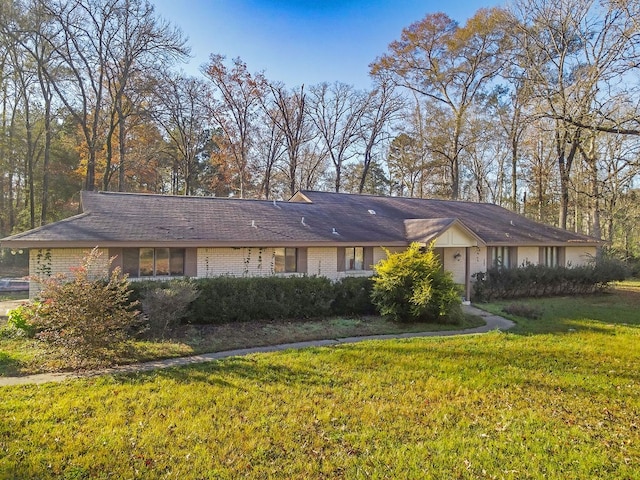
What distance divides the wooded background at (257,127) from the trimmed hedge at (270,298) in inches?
510

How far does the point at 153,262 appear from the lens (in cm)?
1302

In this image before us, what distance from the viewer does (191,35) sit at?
24047 mm

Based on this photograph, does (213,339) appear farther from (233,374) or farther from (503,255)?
(503,255)

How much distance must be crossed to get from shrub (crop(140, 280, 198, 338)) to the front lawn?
248cm

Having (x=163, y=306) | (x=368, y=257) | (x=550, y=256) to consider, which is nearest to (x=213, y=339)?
(x=163, y=306)

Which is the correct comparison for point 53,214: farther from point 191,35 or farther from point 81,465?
point 81,465

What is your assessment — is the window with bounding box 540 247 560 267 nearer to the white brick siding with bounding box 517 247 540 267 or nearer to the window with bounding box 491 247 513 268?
the white brick siding with bounding box 517 247 540 267

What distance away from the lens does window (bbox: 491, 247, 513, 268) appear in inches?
741

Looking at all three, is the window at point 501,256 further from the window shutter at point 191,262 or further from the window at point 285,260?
the window shutter at point 191,262

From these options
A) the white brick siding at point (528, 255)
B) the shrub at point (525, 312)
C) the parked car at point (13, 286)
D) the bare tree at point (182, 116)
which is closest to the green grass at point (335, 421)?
the shrub at point (525, 312)

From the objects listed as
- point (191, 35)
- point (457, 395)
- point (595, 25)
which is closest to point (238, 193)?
point (191, 35)

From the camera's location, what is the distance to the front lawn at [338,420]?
4.21 metres

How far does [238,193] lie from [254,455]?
31.9 m

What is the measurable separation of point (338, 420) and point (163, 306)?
18.7ft
